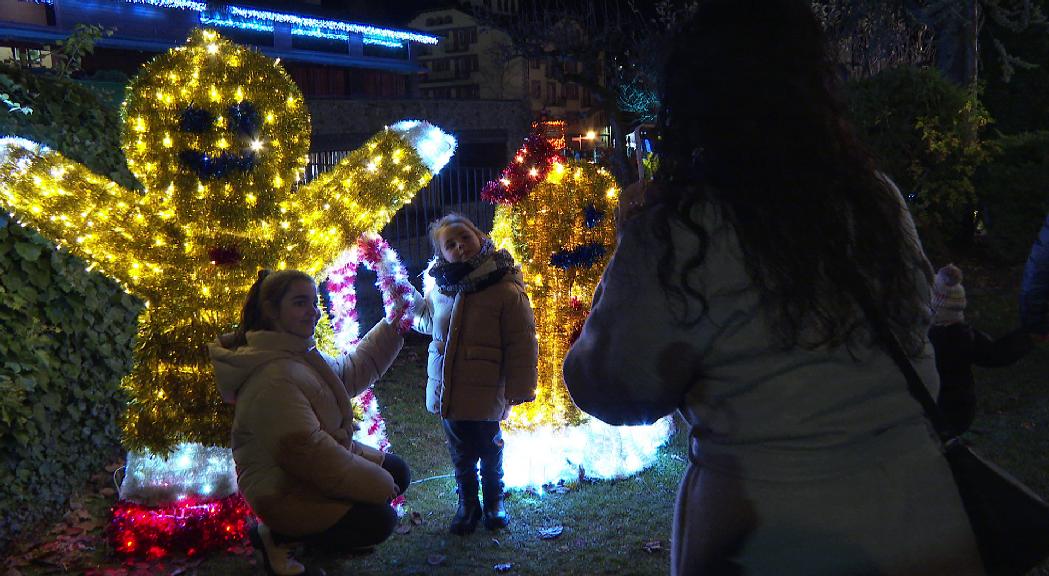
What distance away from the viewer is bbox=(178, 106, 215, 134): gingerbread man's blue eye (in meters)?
4.78

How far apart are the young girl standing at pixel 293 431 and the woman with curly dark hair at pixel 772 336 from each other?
95.4 inches

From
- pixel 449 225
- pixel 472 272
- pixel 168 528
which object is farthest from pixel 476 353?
pixel 168 528

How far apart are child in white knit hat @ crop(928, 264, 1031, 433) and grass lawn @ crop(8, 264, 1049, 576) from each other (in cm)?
106

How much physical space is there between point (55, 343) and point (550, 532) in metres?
3.18

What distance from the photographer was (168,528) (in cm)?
494

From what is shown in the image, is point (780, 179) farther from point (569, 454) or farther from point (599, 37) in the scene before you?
point (599, 37)

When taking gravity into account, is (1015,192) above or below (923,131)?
below

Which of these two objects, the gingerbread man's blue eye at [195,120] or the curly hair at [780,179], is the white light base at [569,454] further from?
the curly hair at [780,179]

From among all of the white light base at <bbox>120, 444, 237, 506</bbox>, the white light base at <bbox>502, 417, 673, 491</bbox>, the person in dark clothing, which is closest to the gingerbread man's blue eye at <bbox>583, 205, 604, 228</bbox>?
the white light base at <bbox>502, 417, 673, 491</bbox>

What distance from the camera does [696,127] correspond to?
1.80 m

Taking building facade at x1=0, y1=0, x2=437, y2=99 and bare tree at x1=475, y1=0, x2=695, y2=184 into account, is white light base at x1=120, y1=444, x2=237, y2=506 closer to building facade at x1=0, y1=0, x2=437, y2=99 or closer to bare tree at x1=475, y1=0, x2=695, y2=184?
building facade at x1=0, y1=0, x2=437, y2=99

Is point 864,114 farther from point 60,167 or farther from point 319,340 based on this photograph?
point 60,167

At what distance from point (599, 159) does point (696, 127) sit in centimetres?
513

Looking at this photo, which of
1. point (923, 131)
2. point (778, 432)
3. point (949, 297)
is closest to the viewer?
point (778, 432)
